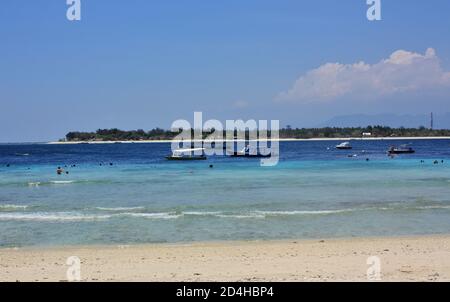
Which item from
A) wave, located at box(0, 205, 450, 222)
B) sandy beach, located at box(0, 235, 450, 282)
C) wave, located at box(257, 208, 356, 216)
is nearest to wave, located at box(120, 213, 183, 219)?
wave, located at box(0, 205, 450, 222)

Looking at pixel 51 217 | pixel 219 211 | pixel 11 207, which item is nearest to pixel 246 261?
pixel 219 211

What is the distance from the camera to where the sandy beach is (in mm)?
11055

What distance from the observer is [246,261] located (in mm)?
12844

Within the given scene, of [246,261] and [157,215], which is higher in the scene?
[246,261]

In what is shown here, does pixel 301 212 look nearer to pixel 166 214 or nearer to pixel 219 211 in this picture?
pixel 219 211

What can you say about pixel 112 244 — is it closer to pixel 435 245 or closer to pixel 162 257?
pixel 162 257

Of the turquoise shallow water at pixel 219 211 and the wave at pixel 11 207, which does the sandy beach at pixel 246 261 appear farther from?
the wave at pixel 11 207

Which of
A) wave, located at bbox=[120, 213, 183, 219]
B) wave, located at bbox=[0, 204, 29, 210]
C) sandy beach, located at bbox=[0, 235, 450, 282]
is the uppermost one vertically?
sandy beach, located at bbox=[0, 235, 450, 282]

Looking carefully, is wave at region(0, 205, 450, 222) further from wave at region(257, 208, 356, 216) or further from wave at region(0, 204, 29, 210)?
wave at region(0, 204, 29, 210)

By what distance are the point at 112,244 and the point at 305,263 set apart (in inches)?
251

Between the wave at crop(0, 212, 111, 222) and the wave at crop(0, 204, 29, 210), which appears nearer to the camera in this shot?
the wave at crop(0, 212, 111, 222)

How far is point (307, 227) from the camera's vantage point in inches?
749
